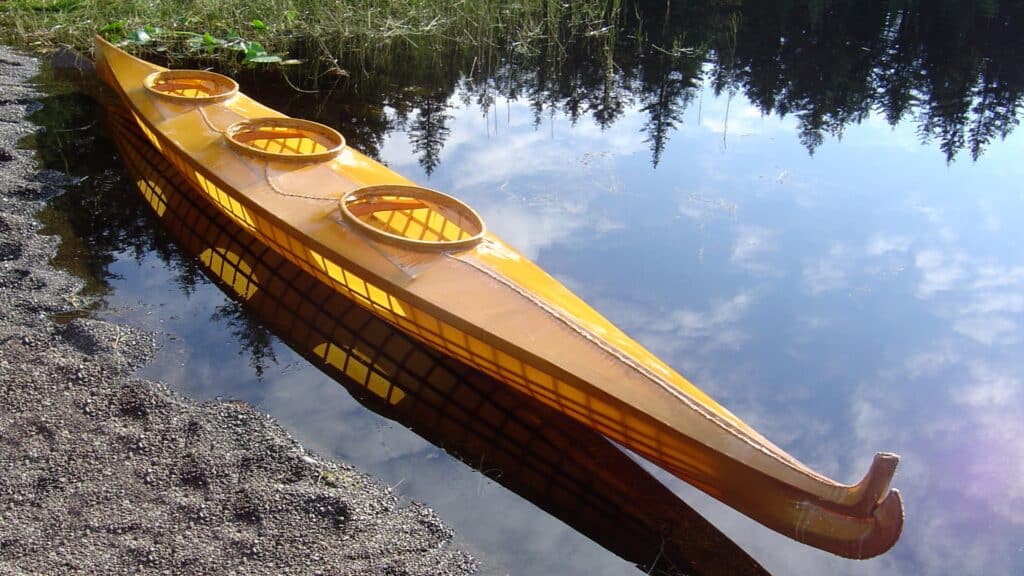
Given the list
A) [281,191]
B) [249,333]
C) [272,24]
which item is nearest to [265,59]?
[272,24]

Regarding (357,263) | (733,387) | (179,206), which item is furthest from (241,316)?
(733,387)

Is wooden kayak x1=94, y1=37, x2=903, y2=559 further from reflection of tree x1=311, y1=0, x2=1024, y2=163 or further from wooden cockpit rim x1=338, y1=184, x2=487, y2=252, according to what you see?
reflection of tree x1=311, y1=0, x2=1024, y2=163

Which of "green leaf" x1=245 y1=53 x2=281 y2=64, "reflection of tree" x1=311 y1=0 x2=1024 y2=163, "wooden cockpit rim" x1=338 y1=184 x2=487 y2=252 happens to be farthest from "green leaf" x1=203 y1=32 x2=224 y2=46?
"wooden cockpit rim" x1=338 y1=184 x2=487 y2=252

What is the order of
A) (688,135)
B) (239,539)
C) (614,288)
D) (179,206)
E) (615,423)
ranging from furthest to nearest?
(688,135) < (179,206) < (614,288) < (615,423) < (239,539)

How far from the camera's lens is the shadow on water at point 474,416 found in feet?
9.87

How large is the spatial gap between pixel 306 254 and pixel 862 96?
215 inches

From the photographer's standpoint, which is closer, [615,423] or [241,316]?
[615,423]

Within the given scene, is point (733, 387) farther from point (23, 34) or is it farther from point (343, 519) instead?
point (23, 34)

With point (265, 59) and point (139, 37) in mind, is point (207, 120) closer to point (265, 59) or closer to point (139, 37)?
point (265, 59)

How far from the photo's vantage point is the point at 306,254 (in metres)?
4.04

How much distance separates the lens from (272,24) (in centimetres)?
840

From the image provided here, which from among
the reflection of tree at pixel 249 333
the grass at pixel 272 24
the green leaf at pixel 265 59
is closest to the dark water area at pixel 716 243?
the reflection of tree at pixel 249 333

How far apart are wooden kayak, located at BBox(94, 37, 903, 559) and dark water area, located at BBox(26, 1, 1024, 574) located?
324 mm

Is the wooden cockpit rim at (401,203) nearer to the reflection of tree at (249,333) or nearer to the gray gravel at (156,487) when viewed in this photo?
the reflection of tree at (249,333)
